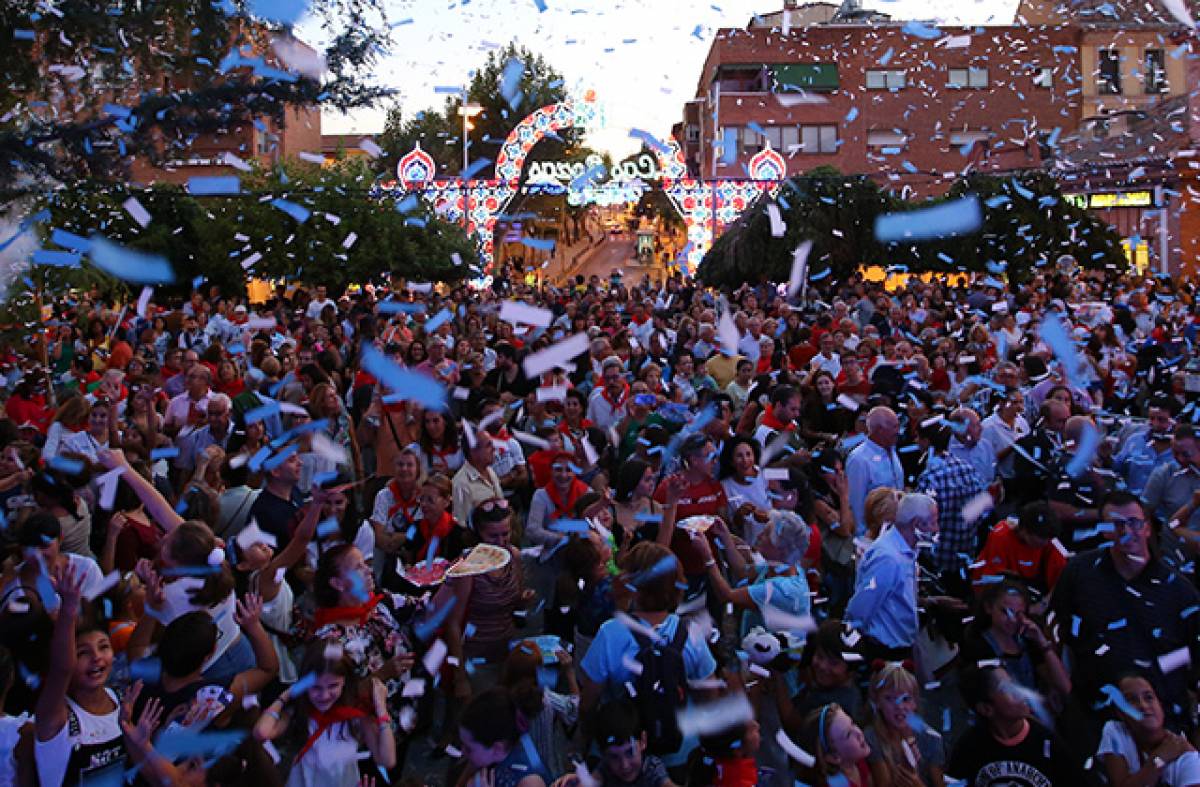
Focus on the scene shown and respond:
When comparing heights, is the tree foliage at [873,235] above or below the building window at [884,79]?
below

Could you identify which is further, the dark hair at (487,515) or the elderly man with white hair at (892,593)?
the dark hair at (487,515)

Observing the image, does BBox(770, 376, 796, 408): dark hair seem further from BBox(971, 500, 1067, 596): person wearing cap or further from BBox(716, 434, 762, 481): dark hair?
BBox(971, 500, 1067, 596): person wearing cap

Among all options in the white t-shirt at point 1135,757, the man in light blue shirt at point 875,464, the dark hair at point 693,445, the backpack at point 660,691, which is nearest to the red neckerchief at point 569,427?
the dark hair at point 693,445

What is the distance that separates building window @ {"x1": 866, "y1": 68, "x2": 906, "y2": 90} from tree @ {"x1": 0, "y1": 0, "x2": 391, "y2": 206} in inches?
1715

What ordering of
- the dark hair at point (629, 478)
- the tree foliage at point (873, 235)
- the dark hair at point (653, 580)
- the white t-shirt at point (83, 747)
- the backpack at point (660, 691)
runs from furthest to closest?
the tree foliage at point (873, 235), the dark hair at point (629, 478), the dark hair at point (653, 580), the backpack at point (660, 691), the white t-shirt at point (83, 747)

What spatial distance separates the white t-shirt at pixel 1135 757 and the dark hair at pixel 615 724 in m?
1.62

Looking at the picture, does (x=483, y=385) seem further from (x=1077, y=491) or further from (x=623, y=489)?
(x=1077, y=491)

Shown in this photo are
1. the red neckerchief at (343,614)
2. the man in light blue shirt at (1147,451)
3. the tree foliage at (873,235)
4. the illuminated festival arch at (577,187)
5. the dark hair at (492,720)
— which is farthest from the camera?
the illuminated festival arch at (577,187)

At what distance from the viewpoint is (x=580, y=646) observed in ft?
18.1

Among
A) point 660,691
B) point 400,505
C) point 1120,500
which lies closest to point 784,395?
point 400,505

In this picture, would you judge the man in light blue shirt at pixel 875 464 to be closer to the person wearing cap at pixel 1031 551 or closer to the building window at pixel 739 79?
the person wearing cap at pixel 1031 551

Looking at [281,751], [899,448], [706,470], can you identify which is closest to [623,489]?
[706,470]

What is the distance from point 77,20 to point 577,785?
638 centimetres

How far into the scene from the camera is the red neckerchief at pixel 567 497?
20.6 ft
